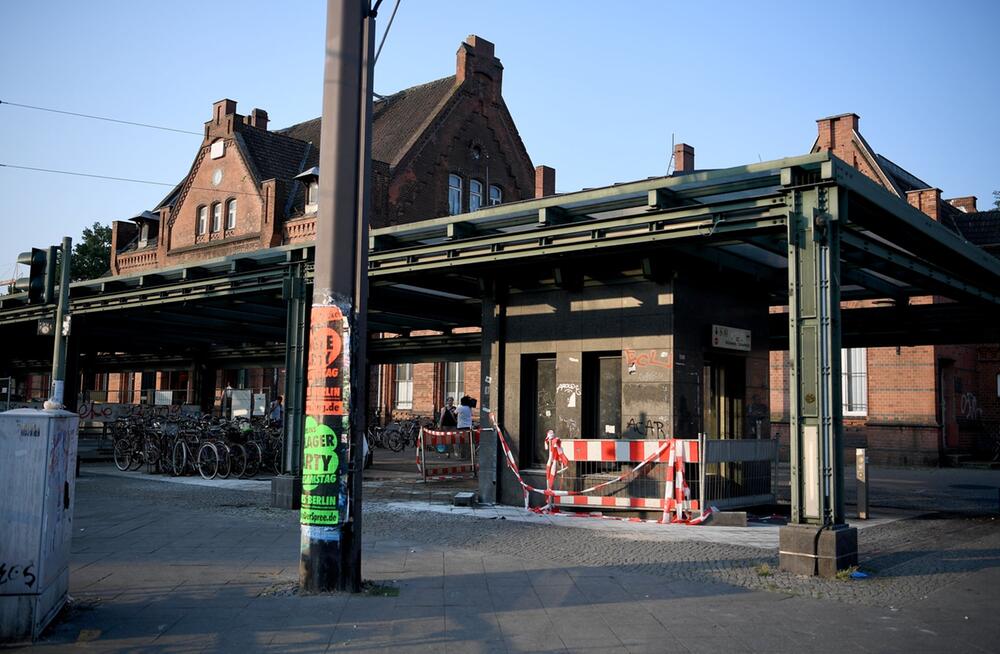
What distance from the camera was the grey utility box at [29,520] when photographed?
5.64 meters

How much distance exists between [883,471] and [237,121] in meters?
28.2

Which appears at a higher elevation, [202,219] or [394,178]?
[394,178]

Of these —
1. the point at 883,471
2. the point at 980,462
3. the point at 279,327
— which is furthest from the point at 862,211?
the point at 980,462

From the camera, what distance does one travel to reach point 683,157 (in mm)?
40875

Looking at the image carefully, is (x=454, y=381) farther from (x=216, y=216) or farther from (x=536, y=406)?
(x=536, y=406)

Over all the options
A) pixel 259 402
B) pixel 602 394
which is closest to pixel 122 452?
pixel 259 402

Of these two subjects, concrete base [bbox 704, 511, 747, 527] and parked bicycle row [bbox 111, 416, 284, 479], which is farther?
parked bicycle row [bbox 111, 416, 284, 479]

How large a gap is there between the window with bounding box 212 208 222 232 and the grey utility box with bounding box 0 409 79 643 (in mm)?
32572

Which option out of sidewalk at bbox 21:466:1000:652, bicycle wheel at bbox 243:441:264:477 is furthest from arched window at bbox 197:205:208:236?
sidewalk at bbox 21:466:1000:652

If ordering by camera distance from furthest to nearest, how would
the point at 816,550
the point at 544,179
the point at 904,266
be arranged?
the point at 544,179
the point at 904,266
the point at 816,550

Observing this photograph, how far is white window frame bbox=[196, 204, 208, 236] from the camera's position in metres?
37.8

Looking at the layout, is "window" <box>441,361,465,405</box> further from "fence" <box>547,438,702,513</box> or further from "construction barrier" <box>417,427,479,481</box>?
"fence" <box>547,438,702,513</box>

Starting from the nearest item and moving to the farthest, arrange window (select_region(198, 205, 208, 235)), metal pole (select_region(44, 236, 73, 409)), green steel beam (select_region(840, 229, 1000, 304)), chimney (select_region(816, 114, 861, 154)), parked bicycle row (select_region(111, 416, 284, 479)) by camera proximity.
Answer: green steel beam (select_region(840, 229, 1000, 304)), metal pole (select_region(44, 236, 73, 409)), parked bicycle row (select_region(111, 416, 284, 479)), chimney (select_region(816, 114, 861, 154)), window (select_region(198, 205, 208, 235))

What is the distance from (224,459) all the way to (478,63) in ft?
80.0
